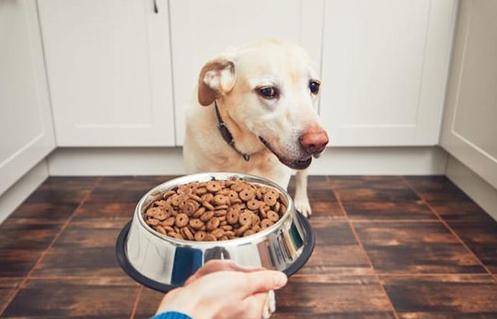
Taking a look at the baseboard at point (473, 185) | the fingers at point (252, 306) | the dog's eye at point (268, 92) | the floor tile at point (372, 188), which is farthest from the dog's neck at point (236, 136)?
the baseboard at point (473, 185)

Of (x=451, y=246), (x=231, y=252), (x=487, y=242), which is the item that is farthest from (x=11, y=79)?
(x=487, y=242)

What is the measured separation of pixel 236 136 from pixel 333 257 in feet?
2.02

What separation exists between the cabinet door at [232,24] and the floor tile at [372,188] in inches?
28.0

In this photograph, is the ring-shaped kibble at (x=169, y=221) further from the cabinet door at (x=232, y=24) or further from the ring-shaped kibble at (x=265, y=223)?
the cabinet door at (x=232, y=24)

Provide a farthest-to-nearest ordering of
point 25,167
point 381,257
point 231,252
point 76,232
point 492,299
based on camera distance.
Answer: point 25,167
point 76,232
point 381,257
point 492,299
point 231,252

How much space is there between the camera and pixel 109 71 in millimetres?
2027

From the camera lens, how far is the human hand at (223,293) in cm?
59

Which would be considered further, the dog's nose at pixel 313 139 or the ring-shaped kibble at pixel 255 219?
the dog's nose at pixel 313 139

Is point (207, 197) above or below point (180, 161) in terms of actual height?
above

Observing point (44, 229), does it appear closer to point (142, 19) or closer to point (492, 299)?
point (142, 19)

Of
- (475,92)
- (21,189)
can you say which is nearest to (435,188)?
(475,92)

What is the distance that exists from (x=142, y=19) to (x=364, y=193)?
1.39 m

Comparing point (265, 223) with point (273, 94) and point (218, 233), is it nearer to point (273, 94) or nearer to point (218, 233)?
point (218, 233)

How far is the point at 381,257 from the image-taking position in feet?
5.16
